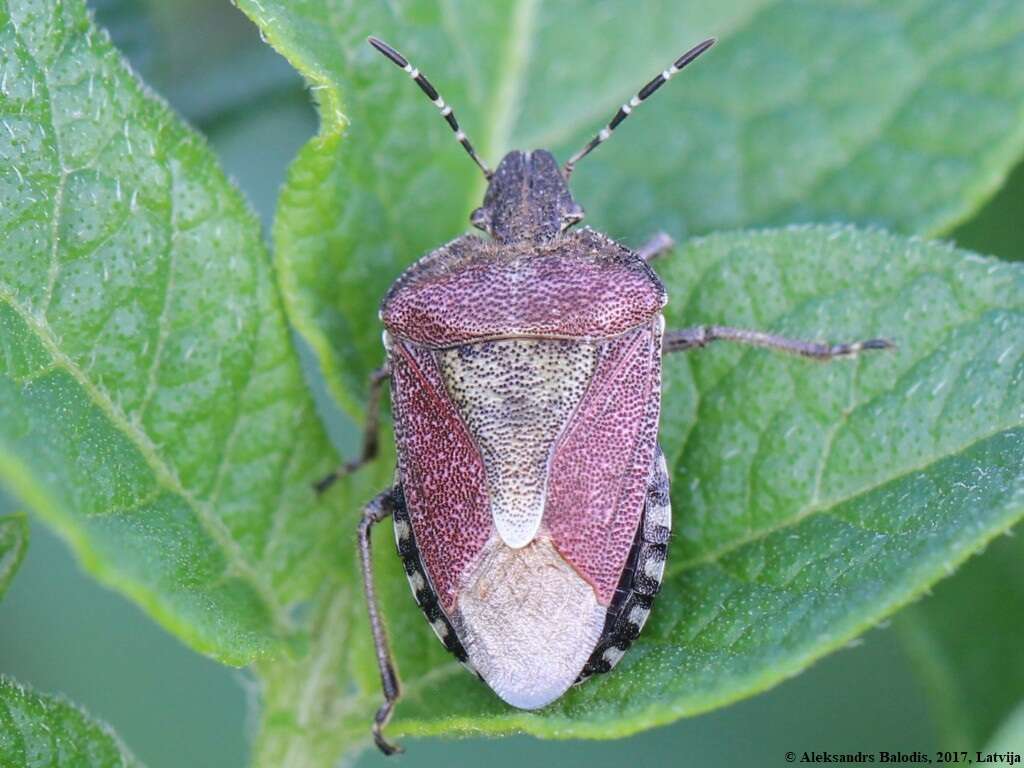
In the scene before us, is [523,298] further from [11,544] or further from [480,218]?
[11,544]

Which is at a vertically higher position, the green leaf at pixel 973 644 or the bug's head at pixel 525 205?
the bug's head at pixel 525 205

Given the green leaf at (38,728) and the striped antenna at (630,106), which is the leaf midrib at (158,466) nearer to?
the green leaf at (38,728)

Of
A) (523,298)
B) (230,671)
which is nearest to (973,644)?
(523,298)

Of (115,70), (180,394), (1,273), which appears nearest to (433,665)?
(180,394)

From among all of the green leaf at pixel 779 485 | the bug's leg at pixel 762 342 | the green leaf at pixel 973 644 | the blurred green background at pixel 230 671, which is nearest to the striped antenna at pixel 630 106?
the green leaf at pixel 779 485

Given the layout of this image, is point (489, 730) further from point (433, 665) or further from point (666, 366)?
point (666, 366)

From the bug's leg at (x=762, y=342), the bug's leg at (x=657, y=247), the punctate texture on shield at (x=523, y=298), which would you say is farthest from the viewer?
the bug's leg at (x=657, y=247)

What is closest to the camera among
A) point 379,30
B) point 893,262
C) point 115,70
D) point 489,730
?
point 489,730
